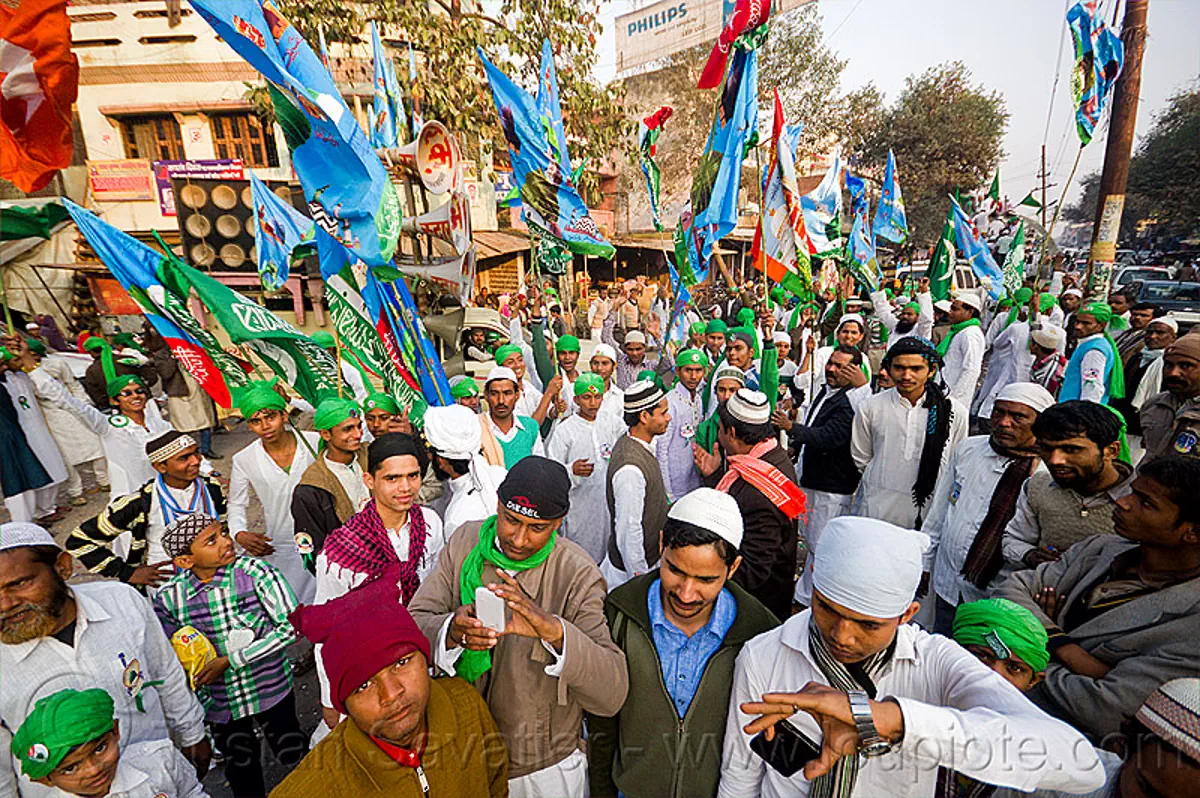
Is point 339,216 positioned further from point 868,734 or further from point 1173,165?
point 1173,165

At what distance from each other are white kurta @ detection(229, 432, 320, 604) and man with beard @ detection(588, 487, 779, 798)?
238cm

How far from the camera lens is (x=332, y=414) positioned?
3230mm

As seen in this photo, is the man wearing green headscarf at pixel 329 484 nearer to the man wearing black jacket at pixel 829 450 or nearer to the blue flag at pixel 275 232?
the man wearing black jacket at pixel 829 450

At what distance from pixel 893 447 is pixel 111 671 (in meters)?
4.33

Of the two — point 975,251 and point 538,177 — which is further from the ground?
point 538,177

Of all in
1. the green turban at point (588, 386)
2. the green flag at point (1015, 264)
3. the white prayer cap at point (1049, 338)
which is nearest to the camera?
the green turban at point (588, 386)

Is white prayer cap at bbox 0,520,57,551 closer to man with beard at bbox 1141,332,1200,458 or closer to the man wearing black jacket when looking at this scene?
the man wearing black jacket

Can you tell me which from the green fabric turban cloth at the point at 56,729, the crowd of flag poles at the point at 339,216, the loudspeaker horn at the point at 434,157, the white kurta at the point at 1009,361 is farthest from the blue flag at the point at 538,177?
the white kurta at the point at 1009,361

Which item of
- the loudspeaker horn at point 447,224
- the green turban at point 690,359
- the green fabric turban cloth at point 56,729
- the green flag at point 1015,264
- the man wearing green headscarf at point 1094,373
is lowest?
the green fabric turban cloth at point 56,729

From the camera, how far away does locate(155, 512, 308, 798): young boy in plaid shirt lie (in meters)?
2.29

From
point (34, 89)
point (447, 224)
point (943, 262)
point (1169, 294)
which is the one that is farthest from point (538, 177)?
point (1169, 294)

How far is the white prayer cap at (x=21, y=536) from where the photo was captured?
1781 mm

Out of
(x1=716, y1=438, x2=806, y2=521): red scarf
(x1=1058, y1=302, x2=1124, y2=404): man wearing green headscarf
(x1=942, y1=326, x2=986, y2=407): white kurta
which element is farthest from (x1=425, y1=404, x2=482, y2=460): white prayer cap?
(x1=942, y1=326, x2=986, y2=407): white kurta

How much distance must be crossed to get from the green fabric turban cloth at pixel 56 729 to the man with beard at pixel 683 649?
5.14ft
